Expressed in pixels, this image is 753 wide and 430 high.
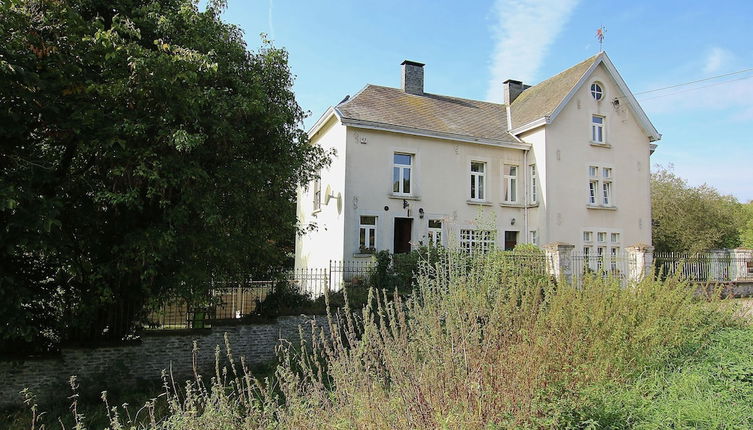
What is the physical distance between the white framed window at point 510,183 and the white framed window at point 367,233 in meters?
5.98

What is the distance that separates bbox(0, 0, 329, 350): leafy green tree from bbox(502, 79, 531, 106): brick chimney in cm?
1632

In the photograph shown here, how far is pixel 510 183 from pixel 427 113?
15.0 ft

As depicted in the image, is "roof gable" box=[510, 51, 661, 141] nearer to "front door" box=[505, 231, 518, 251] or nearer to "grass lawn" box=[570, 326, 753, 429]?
"front door" box=[505, 231, 518, 251]

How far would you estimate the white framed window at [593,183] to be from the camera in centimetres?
2011

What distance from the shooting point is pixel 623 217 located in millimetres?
20500

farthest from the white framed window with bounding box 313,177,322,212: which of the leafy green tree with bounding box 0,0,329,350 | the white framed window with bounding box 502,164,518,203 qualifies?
the leafy green tree with bounding box 0,0,329,350

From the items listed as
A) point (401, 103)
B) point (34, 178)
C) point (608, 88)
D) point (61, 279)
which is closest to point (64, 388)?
point (61, 279)

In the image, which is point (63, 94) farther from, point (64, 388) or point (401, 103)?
point (401, 103)

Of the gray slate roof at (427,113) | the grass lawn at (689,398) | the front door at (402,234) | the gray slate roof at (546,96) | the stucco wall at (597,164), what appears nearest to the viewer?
the grass lawn at (689,398)

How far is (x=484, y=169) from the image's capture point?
1916 centimetres

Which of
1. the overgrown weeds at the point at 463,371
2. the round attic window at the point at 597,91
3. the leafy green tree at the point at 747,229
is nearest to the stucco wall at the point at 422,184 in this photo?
the round attic window at the point at 597,91

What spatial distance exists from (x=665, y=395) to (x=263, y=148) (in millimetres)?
7587

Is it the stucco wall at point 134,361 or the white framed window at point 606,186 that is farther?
the white framed window at point 606,186

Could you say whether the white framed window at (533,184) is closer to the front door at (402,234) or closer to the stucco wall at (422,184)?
the stucco wall at (422,184)
